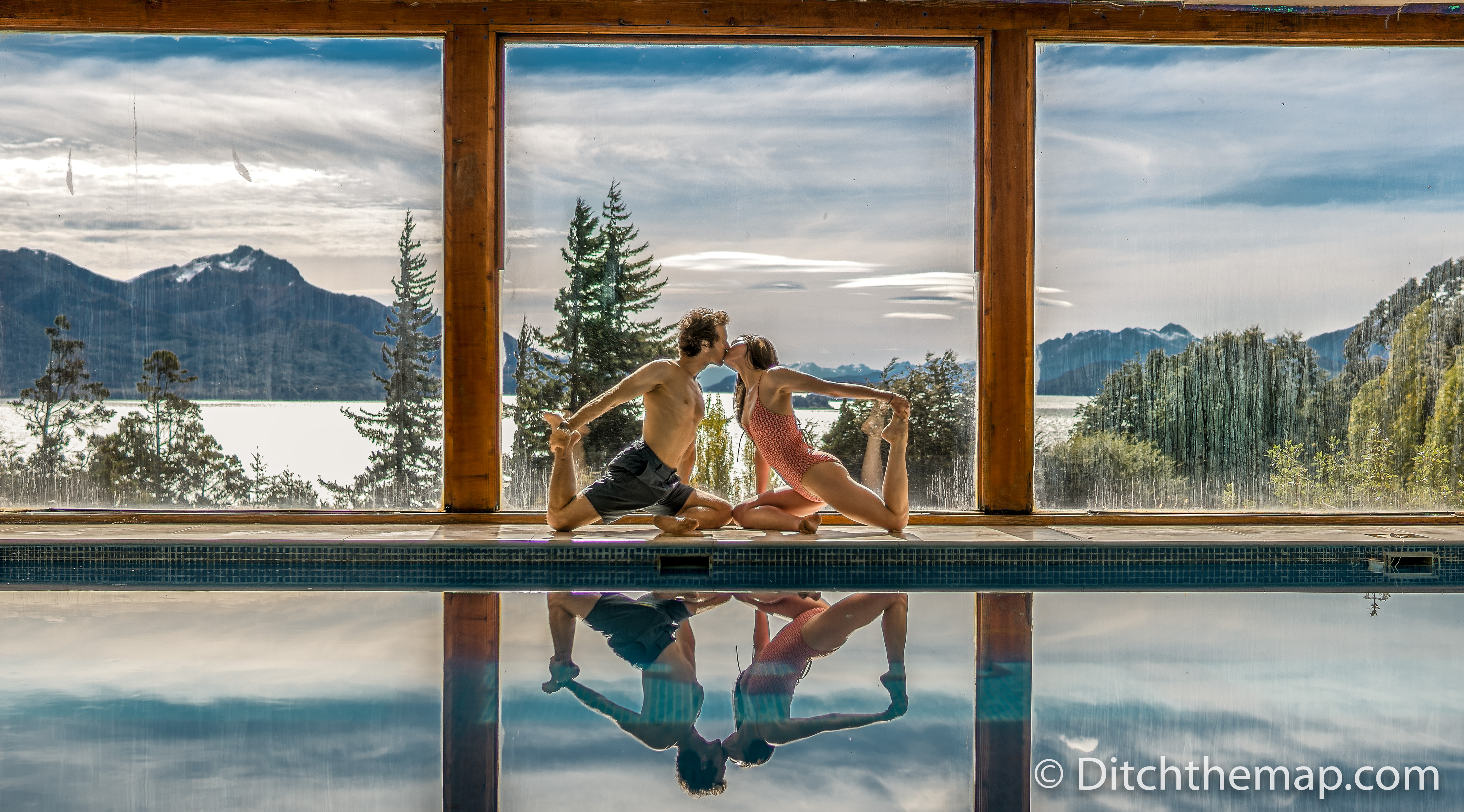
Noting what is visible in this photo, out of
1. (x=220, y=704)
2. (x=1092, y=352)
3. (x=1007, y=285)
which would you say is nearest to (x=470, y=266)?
(x=220, y=704)

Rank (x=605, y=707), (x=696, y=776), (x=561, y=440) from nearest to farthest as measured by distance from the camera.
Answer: (x=696, y=776), (x=605, y=707), (x=561, y=440)

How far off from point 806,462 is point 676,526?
0.77m

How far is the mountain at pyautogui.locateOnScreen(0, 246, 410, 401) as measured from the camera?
5.59 m

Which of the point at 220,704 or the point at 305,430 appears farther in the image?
the point at 305,430

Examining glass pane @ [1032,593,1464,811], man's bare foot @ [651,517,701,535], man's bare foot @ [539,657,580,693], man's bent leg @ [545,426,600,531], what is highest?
man's bent leg @ [545,426,600,531]

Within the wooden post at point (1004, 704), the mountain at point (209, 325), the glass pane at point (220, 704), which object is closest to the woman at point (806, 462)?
the wooden post at point (1004, 704)

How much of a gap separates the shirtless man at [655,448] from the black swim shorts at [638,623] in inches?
23.4

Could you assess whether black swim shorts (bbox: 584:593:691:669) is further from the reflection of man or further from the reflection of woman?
the reflection of woman

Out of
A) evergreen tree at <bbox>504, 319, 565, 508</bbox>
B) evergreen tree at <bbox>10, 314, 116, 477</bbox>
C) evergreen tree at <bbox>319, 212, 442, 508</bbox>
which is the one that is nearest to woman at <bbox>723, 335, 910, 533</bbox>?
evergreen tree at <bbox>504, 319, 565, 508</bbox>

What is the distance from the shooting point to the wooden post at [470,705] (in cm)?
229

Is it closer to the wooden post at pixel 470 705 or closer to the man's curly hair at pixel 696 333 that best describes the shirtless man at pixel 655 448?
the man's curly hair at pixel 696 333

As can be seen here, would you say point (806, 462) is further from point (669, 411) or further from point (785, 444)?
point (669, 411)

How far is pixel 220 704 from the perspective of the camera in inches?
114

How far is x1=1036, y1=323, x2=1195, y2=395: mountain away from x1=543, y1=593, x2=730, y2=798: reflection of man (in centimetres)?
262
